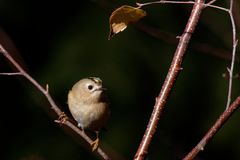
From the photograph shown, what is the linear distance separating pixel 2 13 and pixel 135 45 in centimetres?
97

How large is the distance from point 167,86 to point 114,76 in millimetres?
2631

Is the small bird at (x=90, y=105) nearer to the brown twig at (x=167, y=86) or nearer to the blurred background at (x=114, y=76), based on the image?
the blurred background at (x=114, y=76)

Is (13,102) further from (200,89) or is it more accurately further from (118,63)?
(200,89)

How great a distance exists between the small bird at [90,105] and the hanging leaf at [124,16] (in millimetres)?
1335

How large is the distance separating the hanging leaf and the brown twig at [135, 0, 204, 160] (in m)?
0.12

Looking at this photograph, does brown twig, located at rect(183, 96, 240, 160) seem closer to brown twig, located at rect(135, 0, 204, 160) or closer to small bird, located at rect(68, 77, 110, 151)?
brown twig, located at rect(135, 0, 204, 160)

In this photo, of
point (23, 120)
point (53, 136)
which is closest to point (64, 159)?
point (53, 136)

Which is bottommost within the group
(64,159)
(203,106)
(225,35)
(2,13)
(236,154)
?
(236,154)

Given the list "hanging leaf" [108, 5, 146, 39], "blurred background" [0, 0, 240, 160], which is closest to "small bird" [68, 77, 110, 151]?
"blurred background" [0, 0, 240, 160]

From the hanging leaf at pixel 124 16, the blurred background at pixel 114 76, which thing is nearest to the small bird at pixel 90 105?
the blurred background at pixel 114 76

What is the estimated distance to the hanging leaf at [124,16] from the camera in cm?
141

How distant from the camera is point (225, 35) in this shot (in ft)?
12.3

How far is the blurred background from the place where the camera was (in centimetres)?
402

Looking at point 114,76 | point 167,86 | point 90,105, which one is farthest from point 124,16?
point 114,76
